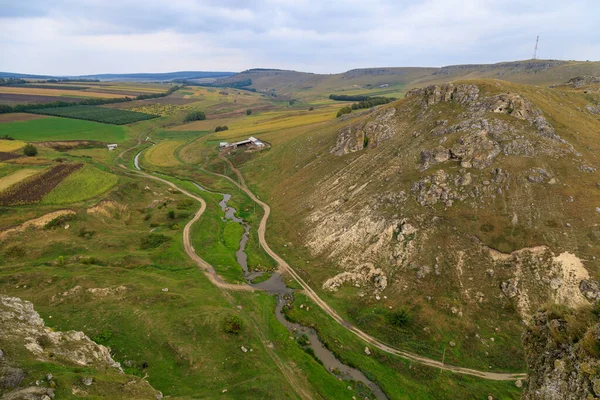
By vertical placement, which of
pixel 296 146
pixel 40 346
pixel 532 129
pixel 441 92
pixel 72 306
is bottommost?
pixel 72 306

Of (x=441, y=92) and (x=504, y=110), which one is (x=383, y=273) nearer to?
(x=504, y=110)

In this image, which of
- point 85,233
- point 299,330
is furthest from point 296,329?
point 85,233

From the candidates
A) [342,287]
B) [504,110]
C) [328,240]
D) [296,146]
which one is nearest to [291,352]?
[342,287]

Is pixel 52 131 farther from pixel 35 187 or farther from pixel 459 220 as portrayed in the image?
pixel 459 220

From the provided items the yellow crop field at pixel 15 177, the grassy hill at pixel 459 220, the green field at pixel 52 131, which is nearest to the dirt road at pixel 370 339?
the grassy hill at pixel 459 220

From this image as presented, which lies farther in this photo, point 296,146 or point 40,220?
point 296,146
